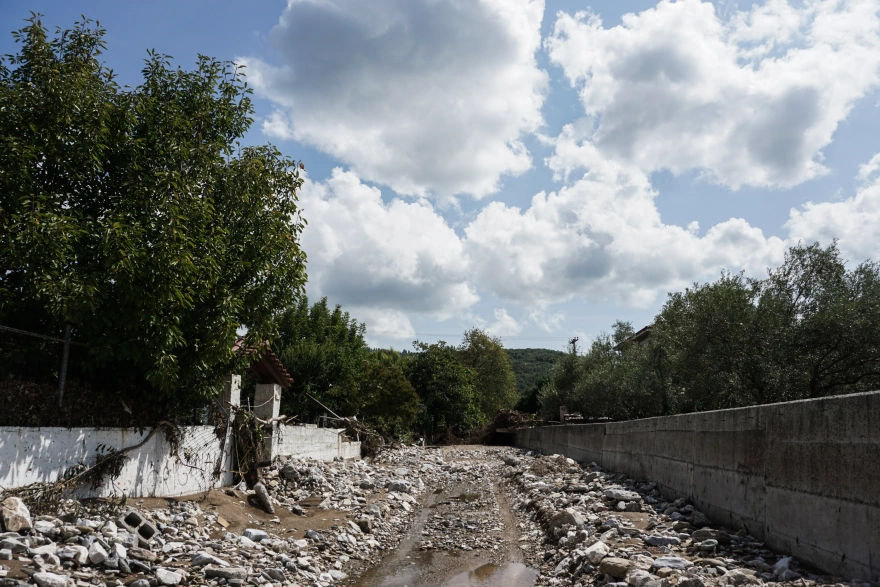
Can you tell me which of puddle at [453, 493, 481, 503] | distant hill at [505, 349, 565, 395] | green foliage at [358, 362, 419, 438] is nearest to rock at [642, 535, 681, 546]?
puddle at [453, 493, 481, 503]

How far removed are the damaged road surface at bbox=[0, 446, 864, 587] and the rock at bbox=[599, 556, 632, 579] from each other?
2 centimetres

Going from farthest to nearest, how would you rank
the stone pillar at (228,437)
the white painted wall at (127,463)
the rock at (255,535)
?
the stone pillar at (228,437) < the rock at (255,535) < the white painted wall at (127,463)

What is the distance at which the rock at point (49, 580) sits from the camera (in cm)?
545

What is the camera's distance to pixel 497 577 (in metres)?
9.09

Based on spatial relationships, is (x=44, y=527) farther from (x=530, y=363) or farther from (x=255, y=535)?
(x=530, y=363)

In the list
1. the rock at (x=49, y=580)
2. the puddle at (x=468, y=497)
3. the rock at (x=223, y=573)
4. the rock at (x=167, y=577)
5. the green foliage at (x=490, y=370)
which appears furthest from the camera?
the green foliage at (x=490, y=370)

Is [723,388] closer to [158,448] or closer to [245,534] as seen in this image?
[245,534]

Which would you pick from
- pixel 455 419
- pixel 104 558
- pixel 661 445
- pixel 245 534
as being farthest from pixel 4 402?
pixel 455 419

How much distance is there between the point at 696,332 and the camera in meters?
16.4

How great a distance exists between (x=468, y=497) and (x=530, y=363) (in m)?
111

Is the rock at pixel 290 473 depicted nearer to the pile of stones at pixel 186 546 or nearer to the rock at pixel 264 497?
the pile of stones at pixel 186 546

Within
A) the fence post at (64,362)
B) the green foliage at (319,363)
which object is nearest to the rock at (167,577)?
the fence post at (64,362)

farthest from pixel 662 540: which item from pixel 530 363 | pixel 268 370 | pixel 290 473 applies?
pixel 530 363

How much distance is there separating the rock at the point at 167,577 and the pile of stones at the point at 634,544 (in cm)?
490
